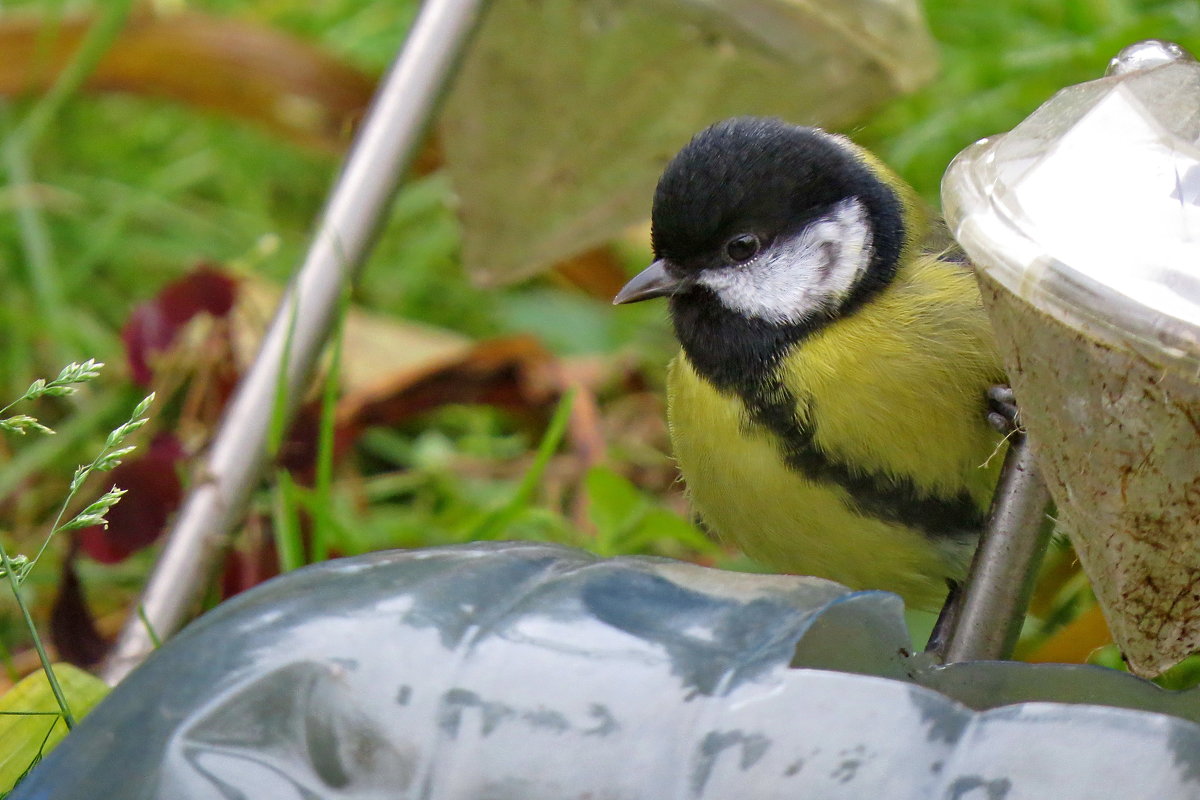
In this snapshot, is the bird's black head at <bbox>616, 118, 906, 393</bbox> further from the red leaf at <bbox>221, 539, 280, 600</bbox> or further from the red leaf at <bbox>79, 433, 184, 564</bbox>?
the red leaf at <bbox>79, 433, 184, 564</bbox>

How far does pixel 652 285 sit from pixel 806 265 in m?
0.13

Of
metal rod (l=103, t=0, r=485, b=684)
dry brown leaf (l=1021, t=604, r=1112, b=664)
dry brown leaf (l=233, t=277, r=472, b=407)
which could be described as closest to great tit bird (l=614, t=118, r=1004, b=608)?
dry brown leaf (l=1021, t=604, r=1112, b=664)

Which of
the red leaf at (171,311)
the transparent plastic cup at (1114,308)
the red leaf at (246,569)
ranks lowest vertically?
the red leaf at (246,569)

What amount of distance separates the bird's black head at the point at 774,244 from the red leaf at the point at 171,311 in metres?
0.69

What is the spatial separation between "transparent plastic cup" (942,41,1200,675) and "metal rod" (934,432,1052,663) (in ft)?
0.28

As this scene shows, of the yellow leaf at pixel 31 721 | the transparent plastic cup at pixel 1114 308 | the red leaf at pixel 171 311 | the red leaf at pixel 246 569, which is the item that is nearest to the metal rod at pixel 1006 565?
the transparent plastic cup at pixel 1114 308

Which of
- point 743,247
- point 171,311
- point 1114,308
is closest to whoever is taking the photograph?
point 1114,308

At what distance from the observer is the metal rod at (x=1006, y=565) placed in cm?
79

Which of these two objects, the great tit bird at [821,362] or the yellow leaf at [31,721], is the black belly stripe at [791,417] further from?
the yellow leaf at [31,721]

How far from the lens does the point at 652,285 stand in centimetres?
116

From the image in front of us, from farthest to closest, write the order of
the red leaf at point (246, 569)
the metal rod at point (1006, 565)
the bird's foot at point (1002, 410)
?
the red leaf at point (246, 569) < the bird's foot at point (1002, 410) < the metal rod at point (1006, 565)

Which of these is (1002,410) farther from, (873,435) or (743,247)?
(743,247)

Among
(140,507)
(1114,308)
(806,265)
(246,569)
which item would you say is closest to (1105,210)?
(1114,308)

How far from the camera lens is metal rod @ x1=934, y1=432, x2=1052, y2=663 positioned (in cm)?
79
